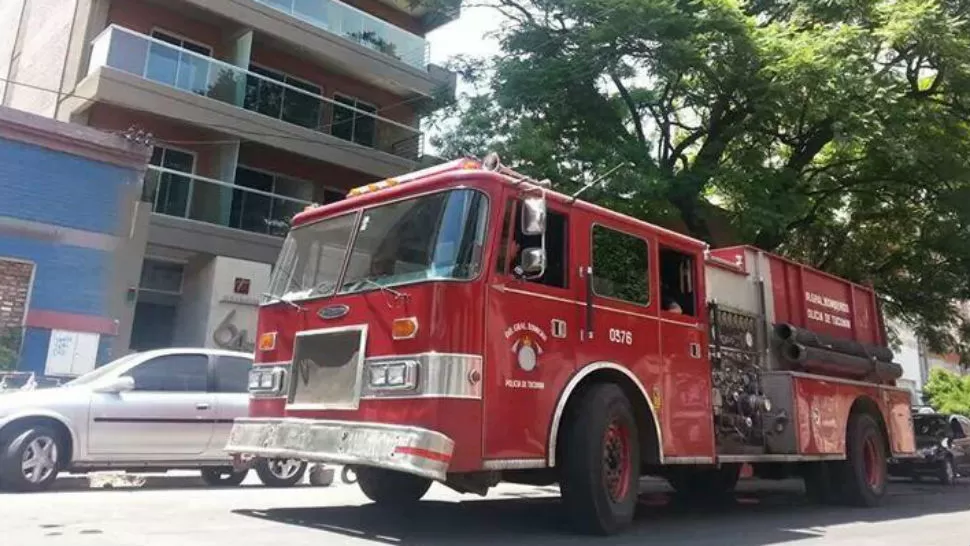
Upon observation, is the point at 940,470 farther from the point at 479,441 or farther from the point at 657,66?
the point at 479,441

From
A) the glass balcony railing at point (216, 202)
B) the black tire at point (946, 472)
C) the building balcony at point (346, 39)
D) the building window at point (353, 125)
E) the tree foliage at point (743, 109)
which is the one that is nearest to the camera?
the tree foliage at point (743, 109)

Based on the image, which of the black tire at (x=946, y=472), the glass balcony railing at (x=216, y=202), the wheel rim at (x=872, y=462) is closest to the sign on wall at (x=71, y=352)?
the glass balcony railing at (x=216, y=202)

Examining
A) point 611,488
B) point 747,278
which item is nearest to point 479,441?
point 611,488

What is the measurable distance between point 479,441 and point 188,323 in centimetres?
1450

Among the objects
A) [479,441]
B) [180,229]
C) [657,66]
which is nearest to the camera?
[479,441]

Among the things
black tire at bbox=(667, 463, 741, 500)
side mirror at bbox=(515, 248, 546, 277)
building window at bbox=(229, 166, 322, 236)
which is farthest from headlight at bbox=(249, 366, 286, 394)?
building window at bbox=(229, 166, 322, 236)

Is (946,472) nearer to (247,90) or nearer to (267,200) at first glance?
(267,200)

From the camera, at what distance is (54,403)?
8391 millimetres

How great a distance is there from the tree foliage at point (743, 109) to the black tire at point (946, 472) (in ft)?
13.6

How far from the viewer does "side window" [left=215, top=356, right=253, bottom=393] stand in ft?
31.4

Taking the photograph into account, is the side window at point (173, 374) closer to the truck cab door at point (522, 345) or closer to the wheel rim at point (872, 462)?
the truck cab door at point (522, 345)

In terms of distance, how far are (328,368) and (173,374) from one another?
402 cm

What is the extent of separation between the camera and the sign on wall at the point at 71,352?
47.0 ft

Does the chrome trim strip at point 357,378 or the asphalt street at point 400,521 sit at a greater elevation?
the chrome trim strip at point 357,378
